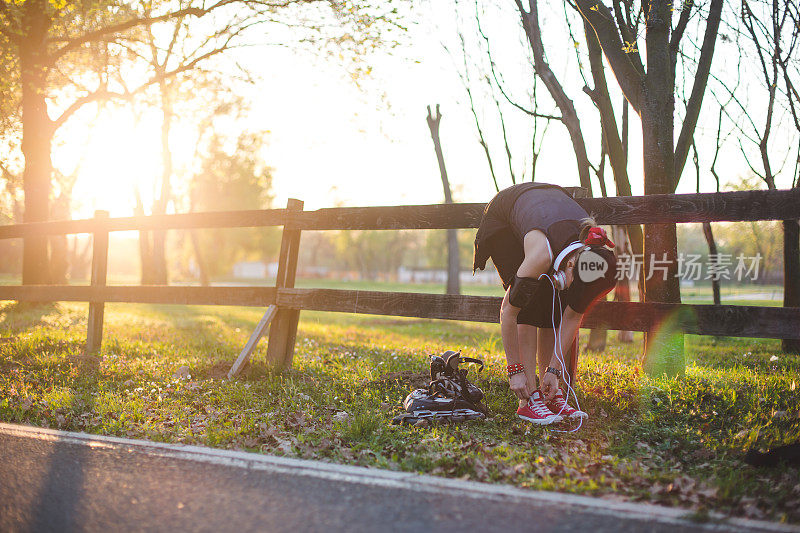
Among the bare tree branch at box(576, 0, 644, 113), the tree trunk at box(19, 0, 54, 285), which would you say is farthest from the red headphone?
the tree trunk at box(19, 0, 54, 285)

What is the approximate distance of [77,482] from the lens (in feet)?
9.80

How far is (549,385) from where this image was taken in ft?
12.6

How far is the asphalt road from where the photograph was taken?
2436 mm

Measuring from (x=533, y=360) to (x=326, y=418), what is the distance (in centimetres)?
155

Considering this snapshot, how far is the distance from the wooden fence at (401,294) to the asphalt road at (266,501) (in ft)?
6.05

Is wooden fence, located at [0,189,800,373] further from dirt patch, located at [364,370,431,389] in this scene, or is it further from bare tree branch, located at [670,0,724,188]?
bare tree branch, located at [670,0,724,188]

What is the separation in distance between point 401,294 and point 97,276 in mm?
4225

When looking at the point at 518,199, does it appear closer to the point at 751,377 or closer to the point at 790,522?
the point at 790,522

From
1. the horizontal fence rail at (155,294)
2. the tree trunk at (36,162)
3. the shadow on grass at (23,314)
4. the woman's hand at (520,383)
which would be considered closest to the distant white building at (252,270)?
the tree trunk at (36,162)

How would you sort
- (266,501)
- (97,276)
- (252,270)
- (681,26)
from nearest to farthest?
1. (266,501)
2. (681,26)
3. (97,276)
4. (252,270)

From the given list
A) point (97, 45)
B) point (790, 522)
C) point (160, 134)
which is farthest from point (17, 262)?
point (790, 522)

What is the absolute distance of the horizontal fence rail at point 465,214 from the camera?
3.88 metres

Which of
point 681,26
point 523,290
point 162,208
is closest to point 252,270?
point 162,208

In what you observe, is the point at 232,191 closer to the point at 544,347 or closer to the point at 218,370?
the point at 218,370
